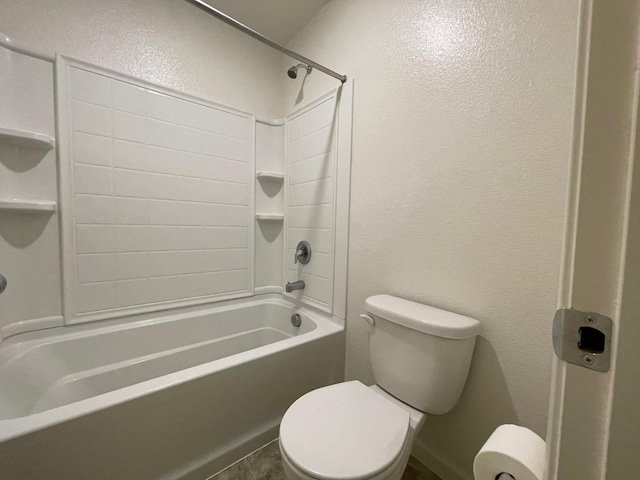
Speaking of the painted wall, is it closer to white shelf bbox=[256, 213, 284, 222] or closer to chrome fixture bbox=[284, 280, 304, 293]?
chrome fixture bbox=[284, 280, 304, 293]

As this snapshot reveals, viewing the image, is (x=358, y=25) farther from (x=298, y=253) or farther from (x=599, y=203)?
(x=599, y=203)

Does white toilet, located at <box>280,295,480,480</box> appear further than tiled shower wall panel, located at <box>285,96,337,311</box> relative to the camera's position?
No

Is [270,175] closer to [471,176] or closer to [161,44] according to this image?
[161,44]

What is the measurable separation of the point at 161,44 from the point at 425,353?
2118mm

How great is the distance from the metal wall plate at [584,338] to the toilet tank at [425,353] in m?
0.62

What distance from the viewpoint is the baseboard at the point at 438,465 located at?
106 cm

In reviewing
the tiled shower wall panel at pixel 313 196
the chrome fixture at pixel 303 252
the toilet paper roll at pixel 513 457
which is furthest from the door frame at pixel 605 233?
the chrome fixture at pixel 303 252

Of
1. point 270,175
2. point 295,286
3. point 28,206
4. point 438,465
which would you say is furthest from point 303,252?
point 28,206

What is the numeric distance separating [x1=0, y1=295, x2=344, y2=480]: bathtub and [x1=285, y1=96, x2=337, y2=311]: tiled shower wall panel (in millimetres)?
228

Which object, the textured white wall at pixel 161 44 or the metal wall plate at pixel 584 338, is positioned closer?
the metal wall plate at pixel 584 338

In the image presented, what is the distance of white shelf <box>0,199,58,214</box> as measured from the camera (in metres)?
1.16

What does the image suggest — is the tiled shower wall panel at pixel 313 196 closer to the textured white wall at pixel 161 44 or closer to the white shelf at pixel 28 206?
the textured white wall at pixel 161 44

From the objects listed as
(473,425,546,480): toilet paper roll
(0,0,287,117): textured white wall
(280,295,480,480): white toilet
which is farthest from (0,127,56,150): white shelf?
(473,425,546,480): toilet paper roll

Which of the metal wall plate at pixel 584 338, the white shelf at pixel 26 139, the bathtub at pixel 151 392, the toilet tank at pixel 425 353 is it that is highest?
the white shelf at pixel 26 139
